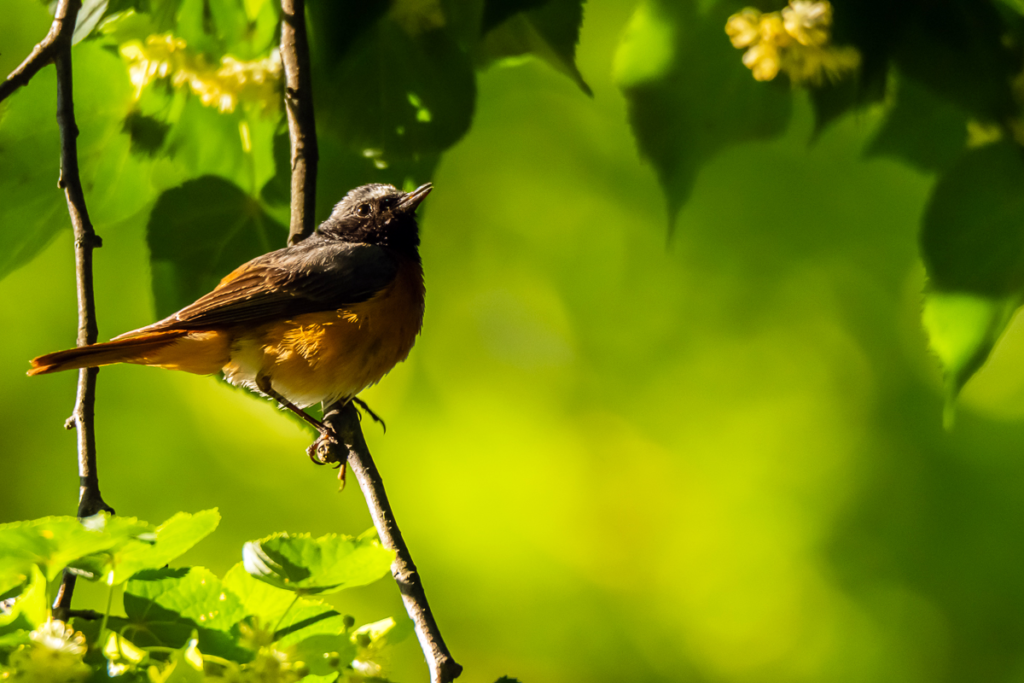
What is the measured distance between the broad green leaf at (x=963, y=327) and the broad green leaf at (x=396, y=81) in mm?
996

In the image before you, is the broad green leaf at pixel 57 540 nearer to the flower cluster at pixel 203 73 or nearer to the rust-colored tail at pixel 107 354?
the rust-colored tail at pixel 107 354

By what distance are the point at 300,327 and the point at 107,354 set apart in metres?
0.58

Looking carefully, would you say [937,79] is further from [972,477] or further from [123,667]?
[972,477]

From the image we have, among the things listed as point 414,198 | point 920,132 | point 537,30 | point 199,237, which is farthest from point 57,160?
point 920,132

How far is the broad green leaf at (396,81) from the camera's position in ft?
6.09

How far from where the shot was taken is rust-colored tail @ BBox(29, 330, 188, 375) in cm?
172

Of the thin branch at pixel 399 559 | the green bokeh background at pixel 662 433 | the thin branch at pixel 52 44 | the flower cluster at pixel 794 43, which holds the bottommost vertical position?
the green bokeh background at pixel 662 433

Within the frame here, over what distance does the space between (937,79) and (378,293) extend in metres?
1.47

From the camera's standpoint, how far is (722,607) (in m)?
4.75

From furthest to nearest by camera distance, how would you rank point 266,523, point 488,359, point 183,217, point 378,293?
point 488,359 < point 266,523 < point 378,293 < point 183,217

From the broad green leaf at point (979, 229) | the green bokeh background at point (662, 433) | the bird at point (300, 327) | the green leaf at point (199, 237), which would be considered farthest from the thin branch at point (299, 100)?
the green bokeh background at point (662, 433)

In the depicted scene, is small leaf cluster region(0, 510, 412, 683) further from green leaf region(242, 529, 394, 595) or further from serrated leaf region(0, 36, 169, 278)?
serrated leaf region(0, 36, 169, 278)

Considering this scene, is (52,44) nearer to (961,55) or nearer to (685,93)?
(685,93)

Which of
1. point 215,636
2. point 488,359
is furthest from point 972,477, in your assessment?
point 215,636
